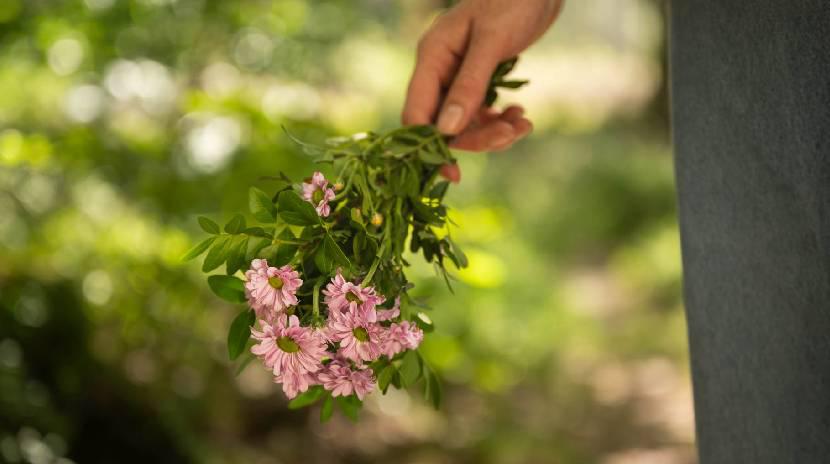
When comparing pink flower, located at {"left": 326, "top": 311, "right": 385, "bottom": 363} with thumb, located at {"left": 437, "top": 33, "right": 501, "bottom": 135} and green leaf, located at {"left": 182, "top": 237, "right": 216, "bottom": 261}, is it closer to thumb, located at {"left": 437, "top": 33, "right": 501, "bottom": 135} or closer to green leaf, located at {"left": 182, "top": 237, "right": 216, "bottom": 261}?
green leaf, located at {"left": 182, "top": 237, "right": 216, "bottom": 261}

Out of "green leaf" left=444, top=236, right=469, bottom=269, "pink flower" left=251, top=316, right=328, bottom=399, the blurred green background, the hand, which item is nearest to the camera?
"pink flower" left=251, top=316, right=328, bottom=399

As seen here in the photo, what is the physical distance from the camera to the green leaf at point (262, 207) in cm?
87

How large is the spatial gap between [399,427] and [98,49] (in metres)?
1.77

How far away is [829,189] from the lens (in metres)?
0.79

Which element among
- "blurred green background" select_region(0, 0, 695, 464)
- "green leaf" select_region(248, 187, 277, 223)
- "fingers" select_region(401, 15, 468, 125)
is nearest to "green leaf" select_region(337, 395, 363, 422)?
"green leaf" select_region(248, 187, 277, 223)

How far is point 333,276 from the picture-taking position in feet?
2.73

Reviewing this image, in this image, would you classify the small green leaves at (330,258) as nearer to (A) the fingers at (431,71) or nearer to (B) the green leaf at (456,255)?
(B) the green leaf at (456,255)

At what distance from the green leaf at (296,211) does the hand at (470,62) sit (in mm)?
369

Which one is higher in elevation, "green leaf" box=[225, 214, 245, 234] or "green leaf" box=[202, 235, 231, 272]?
"green leaf" box=[225, 214, 245, 234]

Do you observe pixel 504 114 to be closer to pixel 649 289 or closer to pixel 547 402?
pixel 547 402

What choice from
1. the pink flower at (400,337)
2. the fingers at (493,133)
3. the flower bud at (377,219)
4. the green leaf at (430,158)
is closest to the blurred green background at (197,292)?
the fingers at (493,133)

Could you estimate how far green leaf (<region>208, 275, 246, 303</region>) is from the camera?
88 centimetres

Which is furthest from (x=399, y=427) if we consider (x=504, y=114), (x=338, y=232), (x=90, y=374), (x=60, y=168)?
(x=338, y=232)

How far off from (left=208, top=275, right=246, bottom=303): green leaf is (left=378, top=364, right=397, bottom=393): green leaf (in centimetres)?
18
